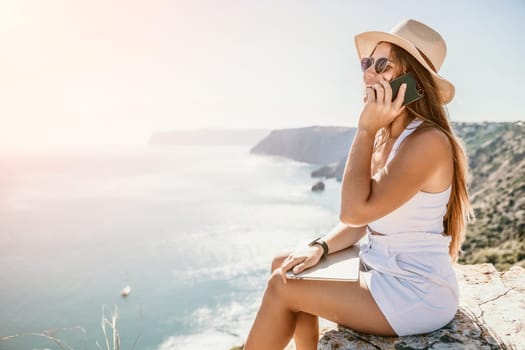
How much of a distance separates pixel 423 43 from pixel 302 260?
99cm

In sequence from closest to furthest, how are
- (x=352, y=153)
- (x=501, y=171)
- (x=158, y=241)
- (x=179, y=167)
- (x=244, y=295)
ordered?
(x=352, y=153), (x=244, y=295), (x=501, y=171), (x=158, y=241), (x=179, y=167)

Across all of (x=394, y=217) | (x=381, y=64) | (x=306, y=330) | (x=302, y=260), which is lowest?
(x=306, y=330)

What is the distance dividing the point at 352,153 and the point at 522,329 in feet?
3.80

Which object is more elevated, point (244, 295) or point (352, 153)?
point (352, 153)

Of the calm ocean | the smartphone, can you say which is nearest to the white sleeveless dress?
the smartphone

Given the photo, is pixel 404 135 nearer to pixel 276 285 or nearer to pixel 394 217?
pixel 394 217

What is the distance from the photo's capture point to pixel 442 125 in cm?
146

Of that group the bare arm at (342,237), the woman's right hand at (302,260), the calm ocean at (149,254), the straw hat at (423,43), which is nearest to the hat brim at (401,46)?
the straw hat at (423,43)

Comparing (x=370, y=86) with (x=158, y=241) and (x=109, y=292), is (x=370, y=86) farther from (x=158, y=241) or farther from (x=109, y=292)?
(x=158, y=241)

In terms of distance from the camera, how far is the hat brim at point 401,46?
139 centimetres

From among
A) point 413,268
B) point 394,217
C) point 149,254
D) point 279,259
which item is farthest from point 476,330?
point 149,254

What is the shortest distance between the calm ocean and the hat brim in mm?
1468

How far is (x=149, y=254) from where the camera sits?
37.2m

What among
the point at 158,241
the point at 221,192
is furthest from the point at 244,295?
the point at 221,192
